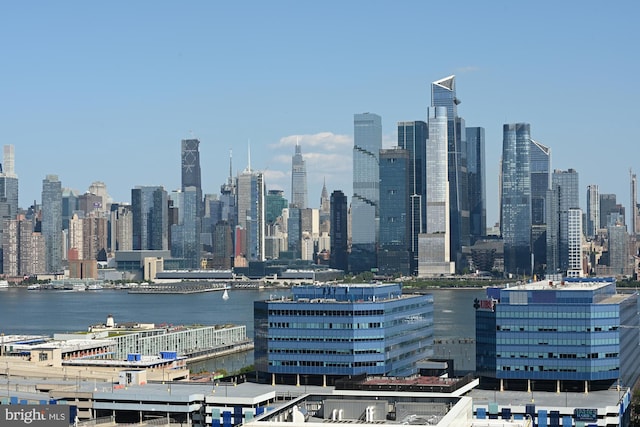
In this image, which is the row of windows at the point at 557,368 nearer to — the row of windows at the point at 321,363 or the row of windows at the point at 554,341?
the row of windows at the point at 554,341

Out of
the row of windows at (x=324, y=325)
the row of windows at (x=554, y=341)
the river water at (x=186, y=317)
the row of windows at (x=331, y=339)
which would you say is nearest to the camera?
the row of windows at (x=554, y=341)

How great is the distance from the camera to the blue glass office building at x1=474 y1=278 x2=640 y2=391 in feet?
209

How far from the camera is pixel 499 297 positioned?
66938 millimetres

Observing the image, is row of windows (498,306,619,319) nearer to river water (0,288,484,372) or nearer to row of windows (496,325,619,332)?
row of windows (496,325,619,332)

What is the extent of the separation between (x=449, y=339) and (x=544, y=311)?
155 ft

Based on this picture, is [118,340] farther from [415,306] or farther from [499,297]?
[499,297]

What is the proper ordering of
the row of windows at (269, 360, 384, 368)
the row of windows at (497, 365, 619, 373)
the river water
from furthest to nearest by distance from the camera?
the river water, the row of windows at (269, 360, 384, 368), the row of windows at (497, 365, 619, 373)

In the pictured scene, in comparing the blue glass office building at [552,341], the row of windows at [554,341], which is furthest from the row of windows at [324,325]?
the row of windows at [554,341]
